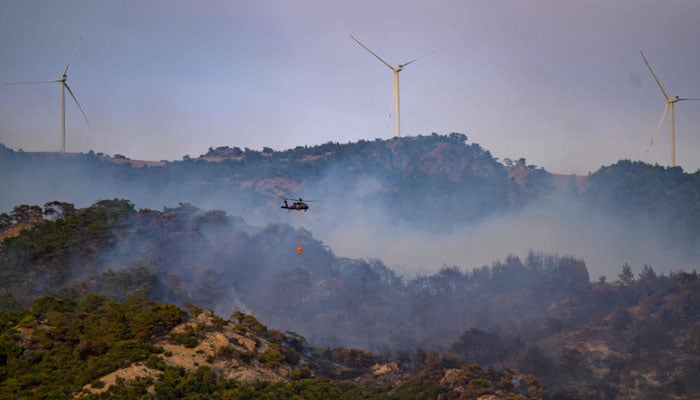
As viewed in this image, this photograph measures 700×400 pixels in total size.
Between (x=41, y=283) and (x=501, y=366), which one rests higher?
(x=41, y=283)

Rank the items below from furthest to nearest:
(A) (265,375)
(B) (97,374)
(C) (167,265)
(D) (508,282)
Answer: (D) (508,282) → (C) (167,265) → (A) (265,375) → (B) (97,374)

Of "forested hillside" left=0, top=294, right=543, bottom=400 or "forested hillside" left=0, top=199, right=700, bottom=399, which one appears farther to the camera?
"forested hillside" left=0, top=199, right=700, bottom=399

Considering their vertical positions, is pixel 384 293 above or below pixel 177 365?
above

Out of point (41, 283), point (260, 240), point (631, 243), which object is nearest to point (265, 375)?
point (41, 283)

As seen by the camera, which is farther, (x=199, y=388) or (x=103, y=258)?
(x=103, y=258)

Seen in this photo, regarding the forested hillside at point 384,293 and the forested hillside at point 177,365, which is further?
the forested hillside at point 384,293

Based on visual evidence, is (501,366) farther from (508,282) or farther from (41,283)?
(41,283)

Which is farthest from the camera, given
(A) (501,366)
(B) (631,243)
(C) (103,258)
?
(B) (631,243)

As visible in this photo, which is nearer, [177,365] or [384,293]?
[177,365]
